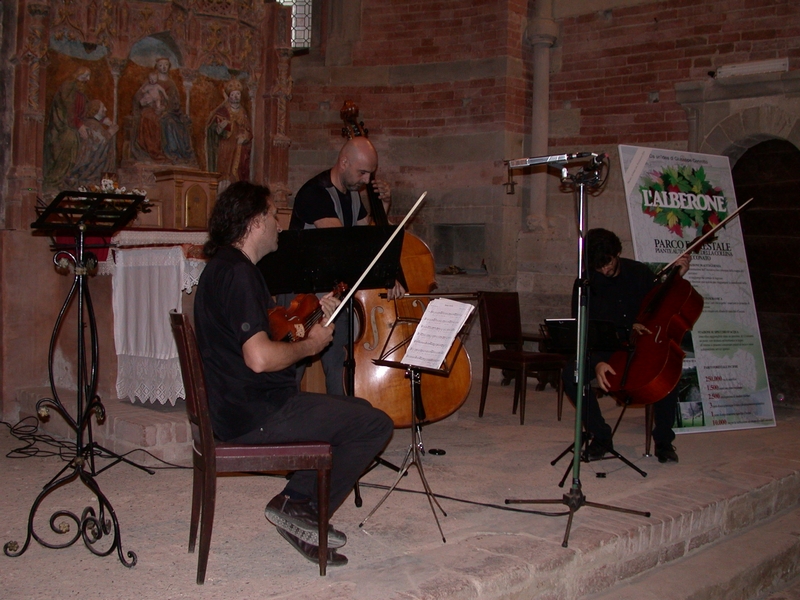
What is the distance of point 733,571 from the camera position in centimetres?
389

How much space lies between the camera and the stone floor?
2920 mm

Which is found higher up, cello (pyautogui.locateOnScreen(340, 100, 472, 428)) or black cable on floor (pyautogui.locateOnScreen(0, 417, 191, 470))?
cello (pyautogui.locateOnScreen(340, 100, 472, 428))

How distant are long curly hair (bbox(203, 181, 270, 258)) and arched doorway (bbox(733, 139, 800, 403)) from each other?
5675 mm

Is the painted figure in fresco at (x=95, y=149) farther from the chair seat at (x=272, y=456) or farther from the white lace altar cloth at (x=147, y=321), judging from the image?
the chair seat at (x=272, y=456)

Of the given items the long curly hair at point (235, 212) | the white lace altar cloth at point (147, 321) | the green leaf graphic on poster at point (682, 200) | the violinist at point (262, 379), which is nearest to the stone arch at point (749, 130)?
the green leaf graphic on poster at point (682, 200)

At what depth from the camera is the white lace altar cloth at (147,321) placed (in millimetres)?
4988

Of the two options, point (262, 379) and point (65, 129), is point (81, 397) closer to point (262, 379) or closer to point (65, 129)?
point (262, 379)

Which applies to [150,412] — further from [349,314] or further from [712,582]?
[712,582]

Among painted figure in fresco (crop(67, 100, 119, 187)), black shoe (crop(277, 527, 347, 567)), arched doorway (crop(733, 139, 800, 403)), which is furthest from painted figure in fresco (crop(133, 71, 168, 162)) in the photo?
arched doorway (crop(733, 139, 800, 403))

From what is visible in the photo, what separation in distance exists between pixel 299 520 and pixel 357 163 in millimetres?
2046

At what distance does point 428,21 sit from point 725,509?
6.43 metres

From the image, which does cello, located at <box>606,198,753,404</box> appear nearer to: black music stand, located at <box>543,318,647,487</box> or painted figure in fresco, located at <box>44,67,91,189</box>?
black music stand, located at <box>543,318,647,487</box>

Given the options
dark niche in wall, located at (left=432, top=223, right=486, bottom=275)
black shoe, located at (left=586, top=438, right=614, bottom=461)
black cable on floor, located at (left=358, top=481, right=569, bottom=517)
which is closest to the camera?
black cable on floor, located at (left=358, top=481, right=569, bottom=517)

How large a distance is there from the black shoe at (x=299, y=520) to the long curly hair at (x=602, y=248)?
8.22ft
